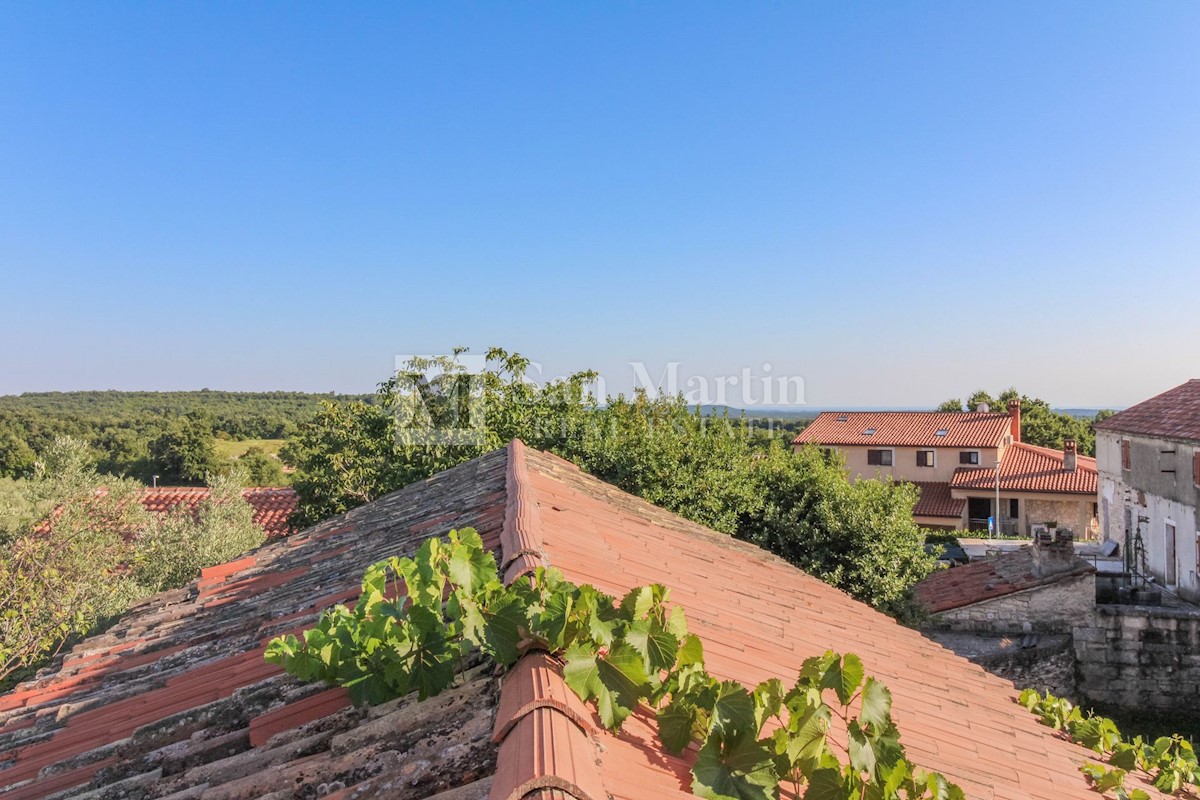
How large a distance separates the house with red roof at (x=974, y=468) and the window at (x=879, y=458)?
0.18ft

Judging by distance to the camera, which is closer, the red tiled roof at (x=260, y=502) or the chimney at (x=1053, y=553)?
the chimney at (x=1053, y=553)

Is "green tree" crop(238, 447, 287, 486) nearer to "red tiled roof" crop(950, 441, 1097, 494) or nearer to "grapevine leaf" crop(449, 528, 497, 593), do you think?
"red tiled roof" crop(950, 441, 1097, 494)

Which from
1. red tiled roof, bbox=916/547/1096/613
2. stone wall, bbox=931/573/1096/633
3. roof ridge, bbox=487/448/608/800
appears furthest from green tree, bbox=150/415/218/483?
roof ridge, bbox=487/448/608/800

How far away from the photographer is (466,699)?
1.91m

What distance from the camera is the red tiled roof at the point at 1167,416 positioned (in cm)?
1766

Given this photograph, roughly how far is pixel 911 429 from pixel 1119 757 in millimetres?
39147

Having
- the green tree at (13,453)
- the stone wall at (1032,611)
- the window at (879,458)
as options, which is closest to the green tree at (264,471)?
the green tree at (13,453)

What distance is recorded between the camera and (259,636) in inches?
144

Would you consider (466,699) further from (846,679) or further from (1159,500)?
(1159,500)

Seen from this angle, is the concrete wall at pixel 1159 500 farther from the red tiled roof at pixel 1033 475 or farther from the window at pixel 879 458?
the window at pixel 879 458

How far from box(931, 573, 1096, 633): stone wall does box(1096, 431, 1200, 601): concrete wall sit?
6.29 metres

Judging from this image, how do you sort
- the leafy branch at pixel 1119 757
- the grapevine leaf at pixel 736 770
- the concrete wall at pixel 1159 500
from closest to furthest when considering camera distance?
the grapevine leaf at pixel 736 770, the leafy branch at pixel 1119 757, the concrete wall at pixel 1159 500

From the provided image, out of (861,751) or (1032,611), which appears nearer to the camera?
(861,751)

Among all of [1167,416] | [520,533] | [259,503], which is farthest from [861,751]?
[1167,416]
